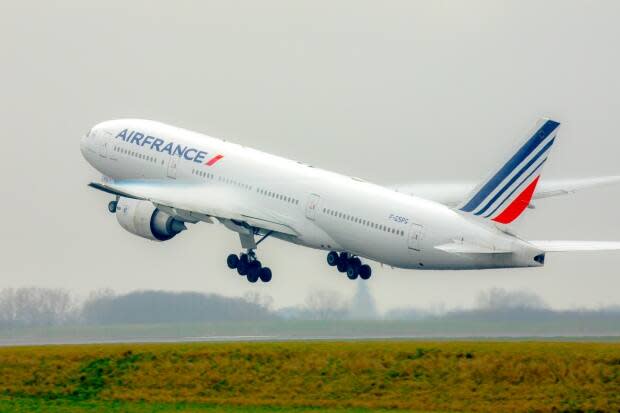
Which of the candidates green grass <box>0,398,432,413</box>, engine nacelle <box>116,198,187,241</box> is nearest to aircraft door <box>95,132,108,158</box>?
engine nacelle <box>116,198,187,241</box>

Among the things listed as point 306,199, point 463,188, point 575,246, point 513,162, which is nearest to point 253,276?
point 306,199

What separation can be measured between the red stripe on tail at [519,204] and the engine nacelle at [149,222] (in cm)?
2020

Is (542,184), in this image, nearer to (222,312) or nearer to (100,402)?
(222,312)

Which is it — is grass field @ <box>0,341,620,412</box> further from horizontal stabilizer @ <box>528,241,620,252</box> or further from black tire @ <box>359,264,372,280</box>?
black tire @ <box>359,264,372,280</box>

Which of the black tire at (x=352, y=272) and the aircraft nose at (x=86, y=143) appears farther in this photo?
the aircraft nose at (x=86, y=143)

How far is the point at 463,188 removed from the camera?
3388 inches

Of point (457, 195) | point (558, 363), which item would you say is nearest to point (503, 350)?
point (558, 363)

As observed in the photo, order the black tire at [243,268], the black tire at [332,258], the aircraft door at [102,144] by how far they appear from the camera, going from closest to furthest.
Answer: the black tire at [332,258] → the black tire at [243,268] → the aircraft door at [102,144]

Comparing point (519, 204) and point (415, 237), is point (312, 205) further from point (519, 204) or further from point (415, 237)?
point (519, 204)

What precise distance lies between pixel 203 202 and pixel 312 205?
620 cm

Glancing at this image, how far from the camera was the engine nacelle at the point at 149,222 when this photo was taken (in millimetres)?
85562

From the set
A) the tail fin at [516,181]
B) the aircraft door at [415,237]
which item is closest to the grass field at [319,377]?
the tail fin at [516,181]

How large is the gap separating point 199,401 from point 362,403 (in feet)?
17.8

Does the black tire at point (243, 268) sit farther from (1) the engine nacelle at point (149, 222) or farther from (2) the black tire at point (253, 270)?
(1) the engine nacelle at point (149, 222)
